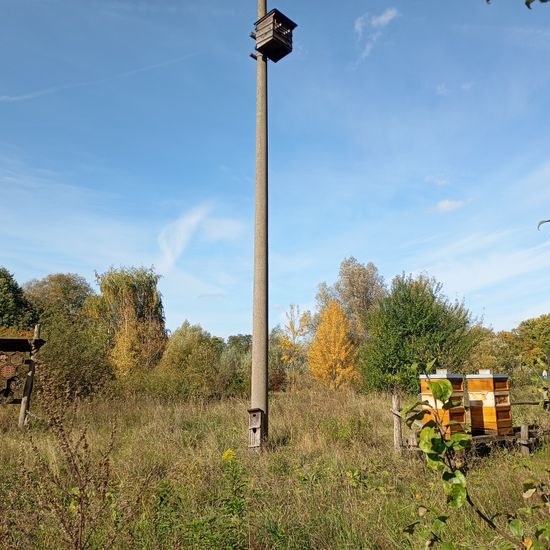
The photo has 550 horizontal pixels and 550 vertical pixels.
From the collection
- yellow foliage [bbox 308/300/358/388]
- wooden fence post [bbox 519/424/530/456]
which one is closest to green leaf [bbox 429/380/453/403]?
wooden fence post [bbox 519/424/530/456]

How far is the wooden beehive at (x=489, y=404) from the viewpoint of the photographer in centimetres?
780

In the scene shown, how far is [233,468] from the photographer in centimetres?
442

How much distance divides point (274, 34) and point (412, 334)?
12465 millimetres

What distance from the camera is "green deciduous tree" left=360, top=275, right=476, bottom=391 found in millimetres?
17406

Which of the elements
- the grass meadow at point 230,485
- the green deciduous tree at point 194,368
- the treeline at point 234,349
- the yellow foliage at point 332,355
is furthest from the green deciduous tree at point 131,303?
the grass meadow at point 230,485

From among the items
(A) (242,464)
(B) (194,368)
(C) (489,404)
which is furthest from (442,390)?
(B) (194,368)

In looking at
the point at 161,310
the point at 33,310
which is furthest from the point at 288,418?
the point at 33,310

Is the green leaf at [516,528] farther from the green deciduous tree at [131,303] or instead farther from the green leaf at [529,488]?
the green deciduous tree at [131,303]

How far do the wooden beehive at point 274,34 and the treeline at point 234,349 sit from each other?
6.57 metres

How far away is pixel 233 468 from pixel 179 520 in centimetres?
65

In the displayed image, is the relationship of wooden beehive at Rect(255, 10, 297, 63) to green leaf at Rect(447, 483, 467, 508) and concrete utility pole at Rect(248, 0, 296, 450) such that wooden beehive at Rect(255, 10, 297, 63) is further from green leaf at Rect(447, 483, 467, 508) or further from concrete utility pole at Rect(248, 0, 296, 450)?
green leaf at Rect(447, 483, 467, 508)

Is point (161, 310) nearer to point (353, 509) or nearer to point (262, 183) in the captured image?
point (262, 183)

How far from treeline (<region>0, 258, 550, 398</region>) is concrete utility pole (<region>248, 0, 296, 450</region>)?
2388mm

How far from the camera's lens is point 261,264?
8281 millimetres
